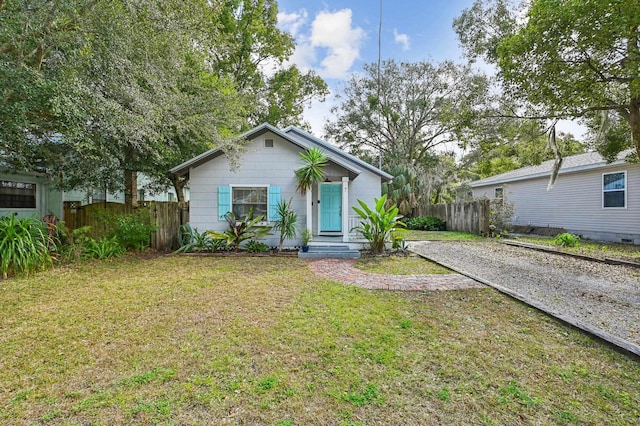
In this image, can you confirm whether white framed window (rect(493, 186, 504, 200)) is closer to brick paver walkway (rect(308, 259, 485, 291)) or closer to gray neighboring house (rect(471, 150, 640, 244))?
gray neighboring house (rect(471, 150, 640, 244))

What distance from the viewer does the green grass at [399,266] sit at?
6957 millimetres

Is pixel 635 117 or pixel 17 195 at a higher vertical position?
pixel 635 117

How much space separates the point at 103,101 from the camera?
18.7 feet

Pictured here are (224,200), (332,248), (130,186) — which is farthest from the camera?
(130,186)

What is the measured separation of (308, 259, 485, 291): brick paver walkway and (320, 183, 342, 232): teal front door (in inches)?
143

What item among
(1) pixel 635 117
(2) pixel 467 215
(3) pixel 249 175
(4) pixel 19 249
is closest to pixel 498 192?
(2) pixel 467 215

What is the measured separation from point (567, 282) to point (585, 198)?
31.6ft

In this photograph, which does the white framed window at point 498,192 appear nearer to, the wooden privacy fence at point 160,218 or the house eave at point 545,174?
the house eave at point 545,174

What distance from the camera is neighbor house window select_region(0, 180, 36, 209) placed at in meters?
10.2

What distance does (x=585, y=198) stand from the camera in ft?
41.9

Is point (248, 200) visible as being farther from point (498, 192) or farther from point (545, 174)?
point (498, 192)

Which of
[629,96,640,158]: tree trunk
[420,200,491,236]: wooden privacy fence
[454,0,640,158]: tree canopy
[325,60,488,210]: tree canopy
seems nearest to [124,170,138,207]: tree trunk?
[454,0,640,158]: tree canopy

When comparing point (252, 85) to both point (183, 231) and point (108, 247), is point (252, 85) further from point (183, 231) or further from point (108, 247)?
point (108, 247)

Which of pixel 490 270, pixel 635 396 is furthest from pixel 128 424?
pixel 490 270
